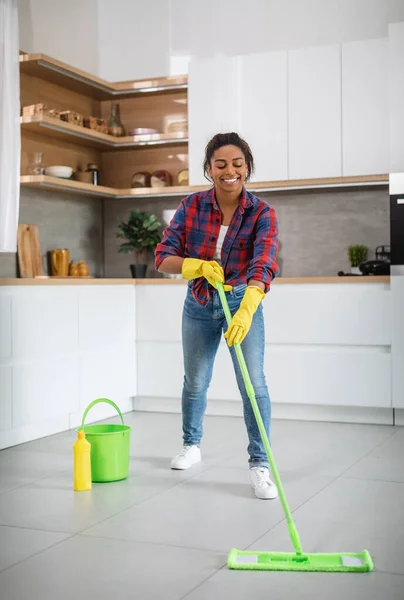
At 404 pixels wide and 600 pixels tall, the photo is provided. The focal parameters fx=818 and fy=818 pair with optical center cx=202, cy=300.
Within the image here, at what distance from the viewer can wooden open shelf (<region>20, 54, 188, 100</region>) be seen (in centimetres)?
475

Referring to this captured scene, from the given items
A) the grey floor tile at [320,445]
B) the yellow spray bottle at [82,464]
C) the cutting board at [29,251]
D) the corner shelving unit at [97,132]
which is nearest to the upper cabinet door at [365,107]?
the corner shelving unit at [97,132]

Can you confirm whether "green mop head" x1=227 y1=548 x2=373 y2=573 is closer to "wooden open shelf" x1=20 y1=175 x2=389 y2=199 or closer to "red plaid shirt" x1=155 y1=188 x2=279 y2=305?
"red plaid shirt" x1=155 y1=188 x2=279 y2=305

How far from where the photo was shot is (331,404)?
442 cm

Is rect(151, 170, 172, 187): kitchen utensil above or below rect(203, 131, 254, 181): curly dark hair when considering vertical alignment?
above

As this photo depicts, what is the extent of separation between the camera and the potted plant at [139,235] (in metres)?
5.33

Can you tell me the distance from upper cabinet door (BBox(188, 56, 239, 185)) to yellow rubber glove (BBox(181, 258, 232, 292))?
234cm

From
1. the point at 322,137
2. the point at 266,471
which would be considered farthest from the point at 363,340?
the point at 266,471

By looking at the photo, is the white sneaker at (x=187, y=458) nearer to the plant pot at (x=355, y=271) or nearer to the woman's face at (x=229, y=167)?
the woman's face at (x=229, y=167)

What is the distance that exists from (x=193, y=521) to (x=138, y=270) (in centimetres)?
291

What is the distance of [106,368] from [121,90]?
6.58 feet

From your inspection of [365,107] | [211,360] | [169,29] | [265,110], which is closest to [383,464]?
[211,360]

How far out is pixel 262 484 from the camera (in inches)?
113

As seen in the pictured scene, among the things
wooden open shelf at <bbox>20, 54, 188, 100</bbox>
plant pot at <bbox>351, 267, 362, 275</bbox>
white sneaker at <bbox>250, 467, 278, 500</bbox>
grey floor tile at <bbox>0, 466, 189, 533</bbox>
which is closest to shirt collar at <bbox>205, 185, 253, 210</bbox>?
white sneaker at <bbox>250, 467, 278, 500</bbox>

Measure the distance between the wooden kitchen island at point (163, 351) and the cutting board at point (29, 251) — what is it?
1.73 ft
